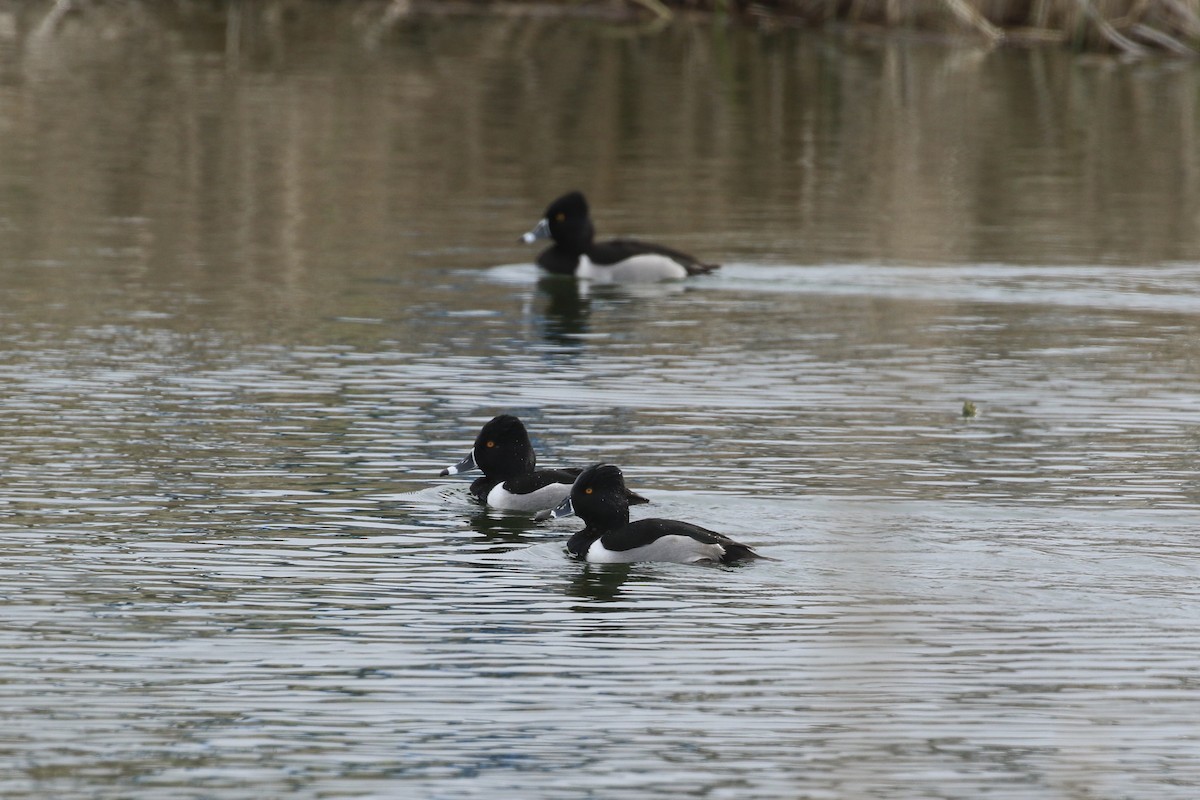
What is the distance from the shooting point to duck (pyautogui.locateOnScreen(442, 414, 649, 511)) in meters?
12.5

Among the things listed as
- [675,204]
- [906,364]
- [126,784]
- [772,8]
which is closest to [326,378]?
[906,364]

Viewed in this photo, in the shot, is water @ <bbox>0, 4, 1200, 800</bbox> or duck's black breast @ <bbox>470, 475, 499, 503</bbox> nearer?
water @ <bbox>0, 4, 1200, 800</bbox>

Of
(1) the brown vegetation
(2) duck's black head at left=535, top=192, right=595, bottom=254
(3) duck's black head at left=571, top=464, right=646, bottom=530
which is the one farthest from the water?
(1) the brown vegetation

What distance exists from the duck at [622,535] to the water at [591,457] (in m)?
0.10

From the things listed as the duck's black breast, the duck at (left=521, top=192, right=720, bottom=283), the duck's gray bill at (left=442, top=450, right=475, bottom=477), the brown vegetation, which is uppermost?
the brown vegetation

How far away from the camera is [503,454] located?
12.6m

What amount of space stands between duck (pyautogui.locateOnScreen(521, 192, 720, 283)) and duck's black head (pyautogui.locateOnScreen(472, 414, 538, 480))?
8.94 metres

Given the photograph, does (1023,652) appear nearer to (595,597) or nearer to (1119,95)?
(595,597)

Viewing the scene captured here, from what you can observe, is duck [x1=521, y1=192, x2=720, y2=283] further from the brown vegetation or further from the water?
the brown vegetation

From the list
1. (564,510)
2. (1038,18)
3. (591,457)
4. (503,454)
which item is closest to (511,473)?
(503,454)

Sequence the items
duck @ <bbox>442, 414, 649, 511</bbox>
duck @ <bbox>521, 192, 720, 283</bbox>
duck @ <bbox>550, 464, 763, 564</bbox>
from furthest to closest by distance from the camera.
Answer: duck @ <bbox>521, 192, 720, 283</bbox> < duck @ <bbox>442, 414, 649, 511</bbox> < duck @ <bbox>550, 464, 763, 564</bbox>

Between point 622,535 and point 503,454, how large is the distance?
166cm

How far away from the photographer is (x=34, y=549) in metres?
11.0

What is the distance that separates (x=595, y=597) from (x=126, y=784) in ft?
10.8
